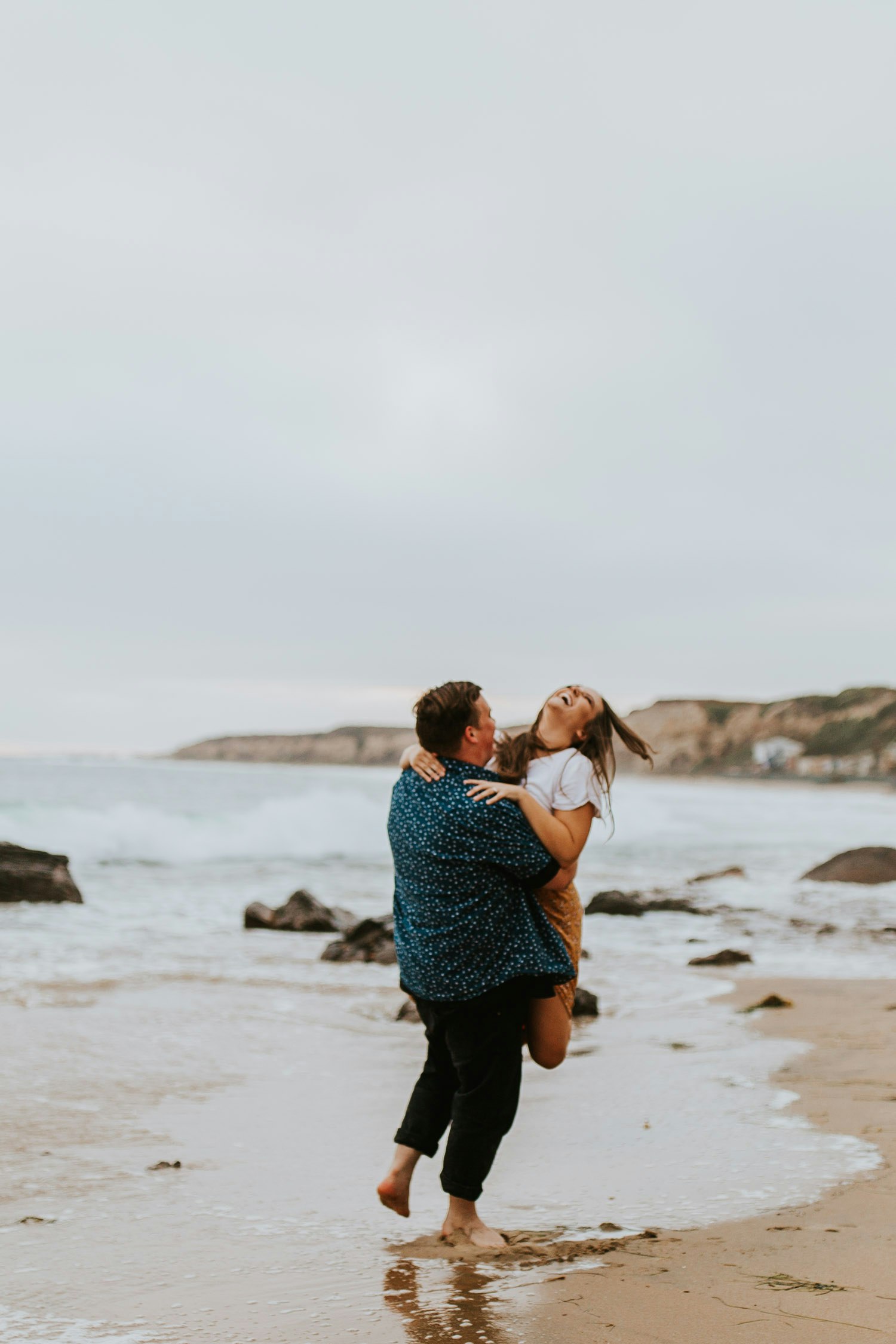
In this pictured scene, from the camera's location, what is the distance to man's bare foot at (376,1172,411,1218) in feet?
11.1

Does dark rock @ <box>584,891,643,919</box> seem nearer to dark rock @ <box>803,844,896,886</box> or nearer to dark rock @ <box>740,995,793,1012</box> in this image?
dark rock @ <box>803,844,896,886</box>

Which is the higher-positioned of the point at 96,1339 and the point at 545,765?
the point at 545,765

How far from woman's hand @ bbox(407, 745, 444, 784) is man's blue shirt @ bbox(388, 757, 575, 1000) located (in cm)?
2

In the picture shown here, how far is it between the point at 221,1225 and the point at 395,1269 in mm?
683

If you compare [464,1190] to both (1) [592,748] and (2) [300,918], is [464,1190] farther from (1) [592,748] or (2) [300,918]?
(2) [300,918]

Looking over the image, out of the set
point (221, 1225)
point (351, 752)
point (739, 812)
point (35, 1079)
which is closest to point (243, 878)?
point (35, 1079)

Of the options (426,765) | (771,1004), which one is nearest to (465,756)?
(426,765)

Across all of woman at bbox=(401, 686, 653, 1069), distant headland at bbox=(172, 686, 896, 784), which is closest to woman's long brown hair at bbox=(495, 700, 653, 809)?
woman at bbox=(401, 686, 653, 1069)

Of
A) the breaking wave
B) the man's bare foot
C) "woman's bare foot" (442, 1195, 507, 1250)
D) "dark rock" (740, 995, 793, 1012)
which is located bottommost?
the breaking wave

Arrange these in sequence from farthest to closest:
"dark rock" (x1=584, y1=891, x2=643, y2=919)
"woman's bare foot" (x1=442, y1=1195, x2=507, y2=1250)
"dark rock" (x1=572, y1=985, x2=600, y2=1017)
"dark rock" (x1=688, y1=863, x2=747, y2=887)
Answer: "dark rock" (x1=688, y1=863, x2=747, y2=887)
"dark rock" (x1=584, y1=891, x2=643, y2=919)
"dark rock" (x1=572, y1=985, x2=600, y2=1017)
"woman's bare foot" (x1=442, y1=1195, x2=507, y2=1250)

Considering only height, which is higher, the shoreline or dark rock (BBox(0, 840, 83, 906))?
the shoreline

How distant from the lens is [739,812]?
4262 cm

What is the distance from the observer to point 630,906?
13461 mm

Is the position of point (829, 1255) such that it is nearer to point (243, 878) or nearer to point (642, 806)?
point (243, 878)
